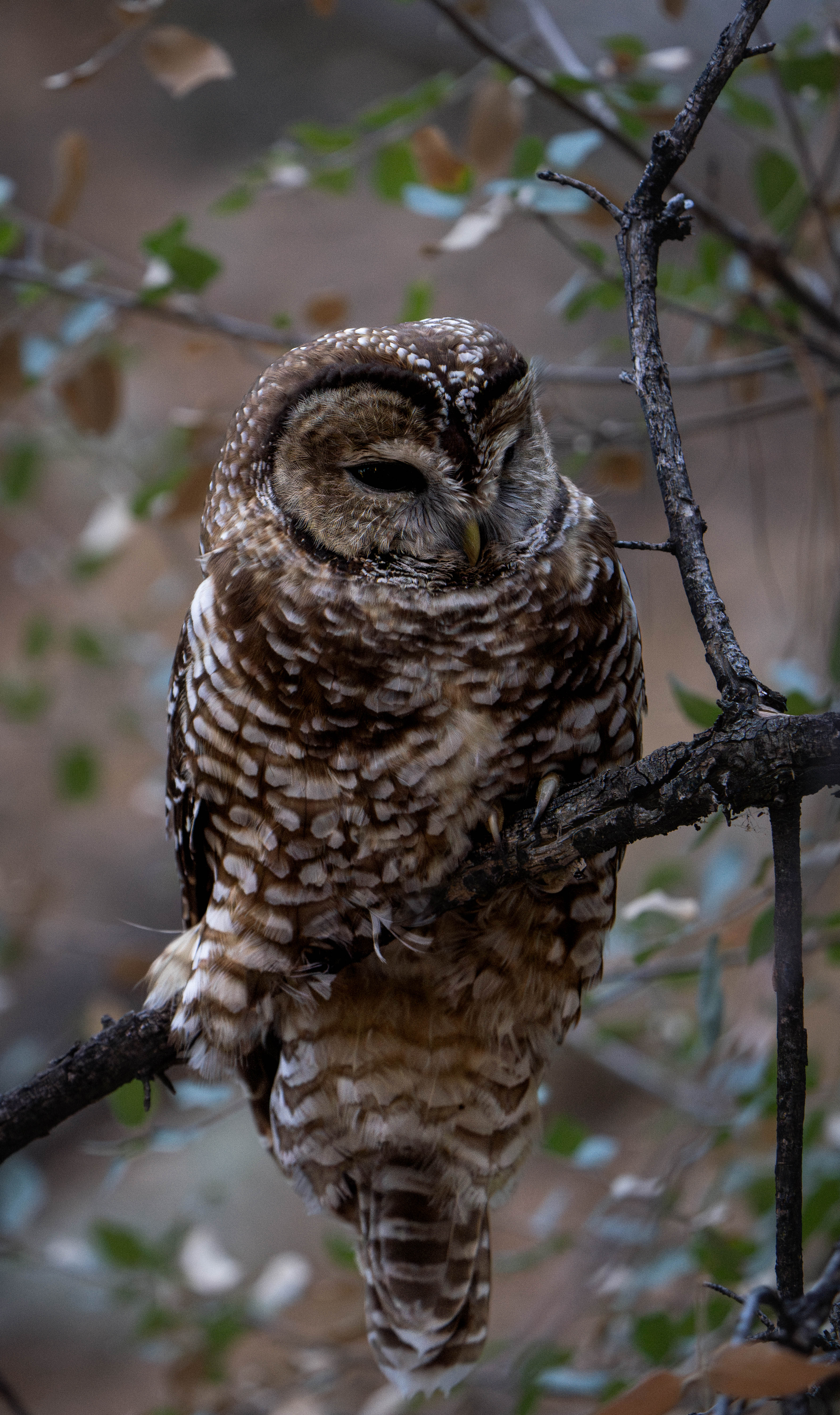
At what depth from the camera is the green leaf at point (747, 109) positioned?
2582 mm

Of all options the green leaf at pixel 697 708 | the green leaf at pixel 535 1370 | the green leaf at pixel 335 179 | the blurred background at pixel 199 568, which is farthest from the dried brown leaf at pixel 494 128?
the green leaf at pixel 535 1370

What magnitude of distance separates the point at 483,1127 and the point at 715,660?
1205mm

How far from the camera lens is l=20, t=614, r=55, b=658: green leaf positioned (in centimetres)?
410

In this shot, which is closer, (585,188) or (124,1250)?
(585,188)

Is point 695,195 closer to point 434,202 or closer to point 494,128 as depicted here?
point 494,128

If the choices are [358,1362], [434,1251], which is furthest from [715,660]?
[358,1362]

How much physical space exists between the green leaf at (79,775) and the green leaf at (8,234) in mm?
2146

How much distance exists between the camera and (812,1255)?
2.72 metres

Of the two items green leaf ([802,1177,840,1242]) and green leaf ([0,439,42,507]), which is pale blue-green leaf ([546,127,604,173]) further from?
green leaf ([802,1177,840,1242])

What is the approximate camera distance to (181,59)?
7.63ft

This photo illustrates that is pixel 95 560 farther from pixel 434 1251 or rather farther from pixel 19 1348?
pixel 19 1348

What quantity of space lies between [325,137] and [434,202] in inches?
15.0

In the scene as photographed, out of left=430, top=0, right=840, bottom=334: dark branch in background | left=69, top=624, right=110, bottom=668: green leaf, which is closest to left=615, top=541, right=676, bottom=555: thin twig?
left=430, top=0, right=840, bottom=334: dark branch in background

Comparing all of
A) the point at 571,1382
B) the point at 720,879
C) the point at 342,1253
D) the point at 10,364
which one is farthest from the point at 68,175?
the point at 571,1382
